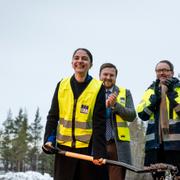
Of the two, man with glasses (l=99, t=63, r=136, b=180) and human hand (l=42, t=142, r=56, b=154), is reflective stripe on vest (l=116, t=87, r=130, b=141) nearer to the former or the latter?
man with glasses (l=99, t=63, r=136, b=180)

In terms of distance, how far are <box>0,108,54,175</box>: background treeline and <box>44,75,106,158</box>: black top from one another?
8443 cm

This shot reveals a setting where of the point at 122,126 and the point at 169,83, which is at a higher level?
the point at 169,83

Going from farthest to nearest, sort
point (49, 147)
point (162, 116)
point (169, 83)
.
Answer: point (169, 83), point (162, 116), point (49, 147)

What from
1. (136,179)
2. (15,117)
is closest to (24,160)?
(15,117)

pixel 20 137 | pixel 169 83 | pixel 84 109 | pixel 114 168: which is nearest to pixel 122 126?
pixel 114 168

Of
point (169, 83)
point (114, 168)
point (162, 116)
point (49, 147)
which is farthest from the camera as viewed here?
point (114, 168)

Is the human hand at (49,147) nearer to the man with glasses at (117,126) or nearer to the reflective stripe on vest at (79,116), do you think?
the reflective stripe on vest at (79,116)

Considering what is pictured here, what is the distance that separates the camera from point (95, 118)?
15.2 ft

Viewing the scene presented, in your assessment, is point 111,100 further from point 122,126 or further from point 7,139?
point 7,139

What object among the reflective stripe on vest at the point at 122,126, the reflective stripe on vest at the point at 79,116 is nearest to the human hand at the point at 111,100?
the reflective stripe on vest at the point at 122,126

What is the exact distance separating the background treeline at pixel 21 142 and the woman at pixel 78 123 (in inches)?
3325

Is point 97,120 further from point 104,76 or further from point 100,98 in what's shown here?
point 104,76

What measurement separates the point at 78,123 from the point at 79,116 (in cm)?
8

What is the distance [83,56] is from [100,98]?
548 mm
